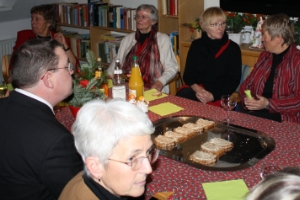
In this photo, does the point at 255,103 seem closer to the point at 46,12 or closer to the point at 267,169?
the point at 267,169

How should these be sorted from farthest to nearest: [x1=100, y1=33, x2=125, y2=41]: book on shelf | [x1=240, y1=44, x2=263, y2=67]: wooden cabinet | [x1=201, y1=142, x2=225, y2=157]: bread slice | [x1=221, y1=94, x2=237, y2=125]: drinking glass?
[x1=100, y1=33, x2=125, y2=41]: book on shelf → [x1=240, y1=44, x2=263, y2=67]: wooden cabinet → [x1=221, y1=94, x2=237, y2=125]: drinking glass → [x1=201, y1=142, x2=225, y2=157]: bread slice

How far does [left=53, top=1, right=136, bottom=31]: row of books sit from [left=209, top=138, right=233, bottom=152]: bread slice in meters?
2.91

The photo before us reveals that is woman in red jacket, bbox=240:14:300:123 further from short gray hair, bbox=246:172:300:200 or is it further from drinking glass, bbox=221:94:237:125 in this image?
short gray hair, bbox=246:172:300:200

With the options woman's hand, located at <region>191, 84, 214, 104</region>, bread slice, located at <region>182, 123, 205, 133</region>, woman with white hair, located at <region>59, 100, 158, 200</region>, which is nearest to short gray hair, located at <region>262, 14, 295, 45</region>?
woman's hand, located at <region>191, 84, 214, 104</region>

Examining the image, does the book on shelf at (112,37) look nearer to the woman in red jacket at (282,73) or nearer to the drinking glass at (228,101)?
the woman in red jacket at (282,73)

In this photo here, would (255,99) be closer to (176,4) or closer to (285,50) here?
(285,50)

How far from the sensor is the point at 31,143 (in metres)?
1.72

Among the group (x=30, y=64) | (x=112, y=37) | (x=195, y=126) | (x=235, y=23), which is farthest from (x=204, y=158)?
(x=112, y=37)

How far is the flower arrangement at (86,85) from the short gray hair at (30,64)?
37 cm

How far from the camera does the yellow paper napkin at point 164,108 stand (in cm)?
265

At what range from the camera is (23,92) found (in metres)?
1.94

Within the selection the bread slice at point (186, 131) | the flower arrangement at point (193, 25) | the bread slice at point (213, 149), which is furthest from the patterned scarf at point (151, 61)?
the bread slice at point (213, 149)

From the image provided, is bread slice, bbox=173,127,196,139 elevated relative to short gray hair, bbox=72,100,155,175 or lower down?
lower down

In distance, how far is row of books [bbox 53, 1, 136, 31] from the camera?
4.94 meters
